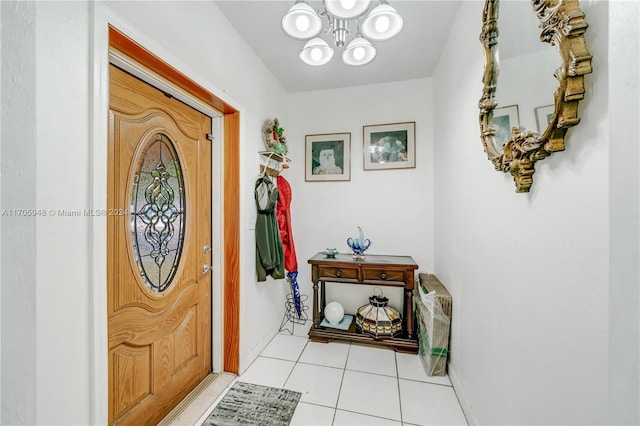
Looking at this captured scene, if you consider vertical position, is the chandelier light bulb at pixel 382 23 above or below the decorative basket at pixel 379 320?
above

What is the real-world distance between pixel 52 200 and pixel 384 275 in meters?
2.23

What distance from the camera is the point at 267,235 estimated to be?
216cm

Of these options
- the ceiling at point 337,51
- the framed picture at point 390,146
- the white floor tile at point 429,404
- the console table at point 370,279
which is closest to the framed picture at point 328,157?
the framed picture at point 390,146

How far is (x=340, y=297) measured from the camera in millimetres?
2861

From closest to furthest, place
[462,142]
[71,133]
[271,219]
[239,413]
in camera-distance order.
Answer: [71,133]
[239,413]
[462,142]
[271,219]

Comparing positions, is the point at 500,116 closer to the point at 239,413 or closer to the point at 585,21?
the point at 585,21

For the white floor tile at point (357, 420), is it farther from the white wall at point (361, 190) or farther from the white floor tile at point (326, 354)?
the white wall at point (361, 190)

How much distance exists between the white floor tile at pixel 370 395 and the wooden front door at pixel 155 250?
3.50 feet

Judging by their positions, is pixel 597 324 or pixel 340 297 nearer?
pixel 597 324

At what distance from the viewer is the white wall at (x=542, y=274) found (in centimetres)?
62

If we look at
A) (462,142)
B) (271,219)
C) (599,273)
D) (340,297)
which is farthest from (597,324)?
(340,297)

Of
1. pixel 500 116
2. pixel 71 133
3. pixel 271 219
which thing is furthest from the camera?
pixel 271 219

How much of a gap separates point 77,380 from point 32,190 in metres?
0.69

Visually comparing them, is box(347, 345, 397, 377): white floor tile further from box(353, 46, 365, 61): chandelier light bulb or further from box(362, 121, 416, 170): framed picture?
box(353, 46, 365, 61): chandelier light bulb
